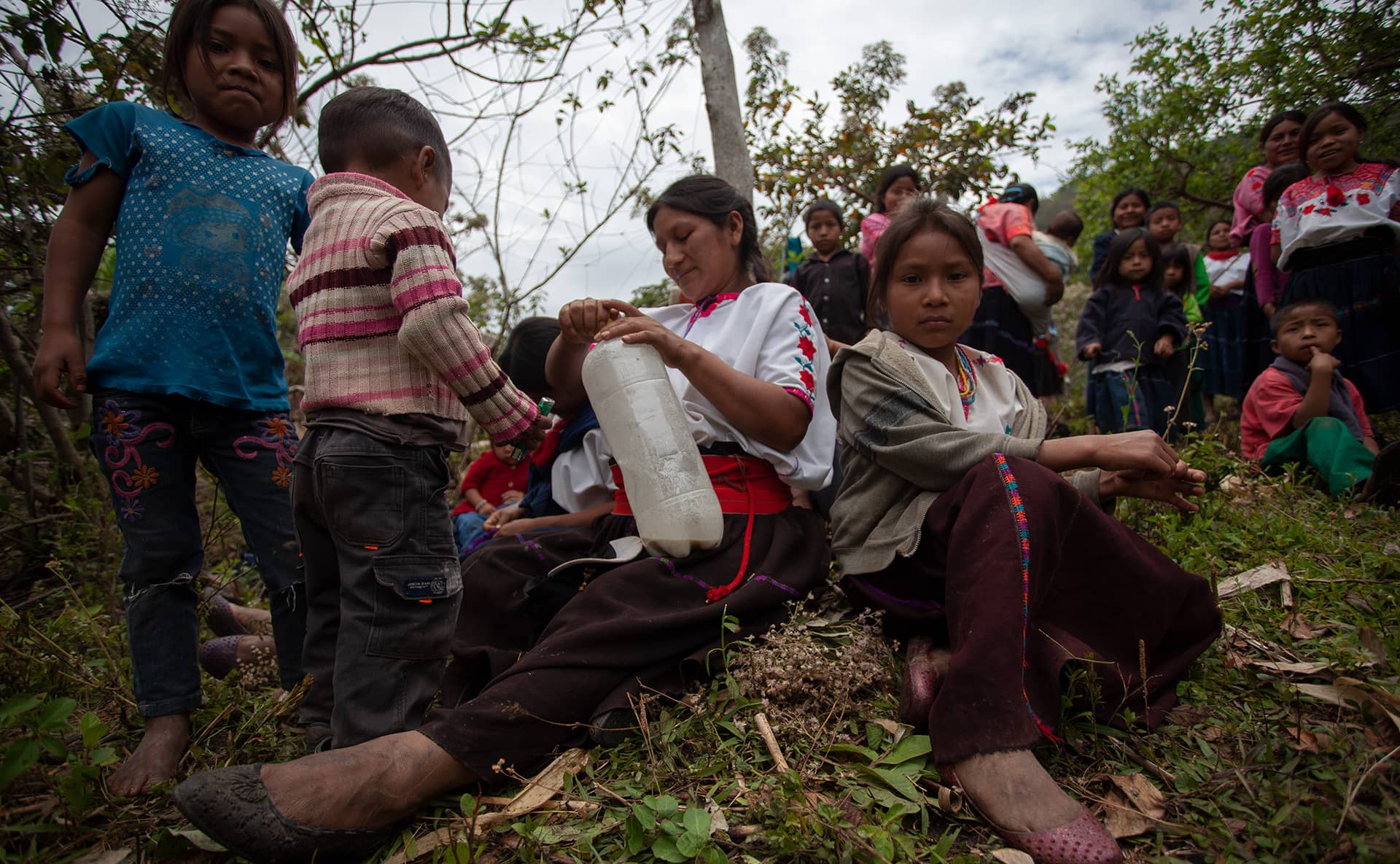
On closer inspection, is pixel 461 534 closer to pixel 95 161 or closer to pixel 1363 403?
pixel 95 161

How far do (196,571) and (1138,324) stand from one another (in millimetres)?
4971

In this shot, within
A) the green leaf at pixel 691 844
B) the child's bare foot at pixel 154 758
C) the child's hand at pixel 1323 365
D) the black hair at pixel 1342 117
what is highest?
the black hair at pixel 1342 117

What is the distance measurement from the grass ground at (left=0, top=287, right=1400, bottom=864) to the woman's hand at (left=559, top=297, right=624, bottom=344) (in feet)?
3.40

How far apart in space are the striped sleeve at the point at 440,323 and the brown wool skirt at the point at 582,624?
1.78 feet

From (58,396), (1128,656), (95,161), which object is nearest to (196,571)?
(58,396)

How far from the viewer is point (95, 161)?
1.94 metres

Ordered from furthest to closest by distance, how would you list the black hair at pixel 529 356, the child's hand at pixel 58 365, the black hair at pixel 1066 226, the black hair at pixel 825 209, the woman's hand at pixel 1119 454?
the black hair at pixel 1066 226 < the black hair at pixel 825 209 < the black hair at pixel 529 356 < the child's hand at pixel 58 365 < the woman's hand at pixel 1119 454

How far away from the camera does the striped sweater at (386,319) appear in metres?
1.69

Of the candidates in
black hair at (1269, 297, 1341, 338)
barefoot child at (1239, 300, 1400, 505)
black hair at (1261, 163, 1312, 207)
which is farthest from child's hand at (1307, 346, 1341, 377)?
black hair at (1261, 163, 1312, 207)

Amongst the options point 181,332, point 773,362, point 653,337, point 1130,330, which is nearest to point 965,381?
point 773,362

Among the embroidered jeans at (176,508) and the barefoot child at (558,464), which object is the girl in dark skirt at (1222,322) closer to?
the barefoot child at (558,464)

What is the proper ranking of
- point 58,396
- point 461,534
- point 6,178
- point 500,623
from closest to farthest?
point 58,396 < point 500,623 < point 6,178 < point 461,534

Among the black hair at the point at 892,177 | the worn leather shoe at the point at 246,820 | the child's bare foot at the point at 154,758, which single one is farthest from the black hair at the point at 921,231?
the black hair at the point at 892,177

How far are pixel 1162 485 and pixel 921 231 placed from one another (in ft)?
3.04
